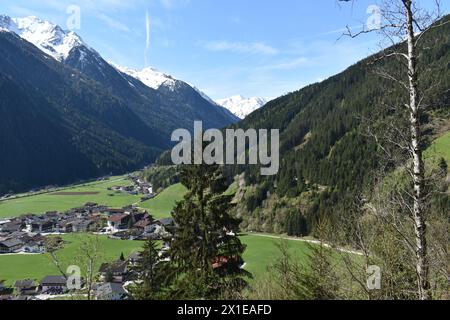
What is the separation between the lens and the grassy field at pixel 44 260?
84.2 metres

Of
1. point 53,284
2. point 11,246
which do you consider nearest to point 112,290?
point 53,284

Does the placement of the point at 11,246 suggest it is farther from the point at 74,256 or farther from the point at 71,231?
the point at 74,256

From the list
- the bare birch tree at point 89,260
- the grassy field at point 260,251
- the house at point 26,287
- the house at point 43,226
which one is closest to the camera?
the bare birch tree at point 89,260

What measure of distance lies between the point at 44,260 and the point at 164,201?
285 ft

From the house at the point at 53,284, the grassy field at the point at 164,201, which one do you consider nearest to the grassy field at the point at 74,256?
the house at the point at 53,284

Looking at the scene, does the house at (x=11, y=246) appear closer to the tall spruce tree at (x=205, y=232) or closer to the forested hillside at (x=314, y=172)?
the forested hillside at (x=314, y=172)

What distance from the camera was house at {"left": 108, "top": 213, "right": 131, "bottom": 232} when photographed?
140038 mm

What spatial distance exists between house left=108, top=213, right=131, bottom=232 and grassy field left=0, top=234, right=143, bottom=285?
2001 cm

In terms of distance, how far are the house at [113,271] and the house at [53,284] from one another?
6.52 meters

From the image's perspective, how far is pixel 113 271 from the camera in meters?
78.1

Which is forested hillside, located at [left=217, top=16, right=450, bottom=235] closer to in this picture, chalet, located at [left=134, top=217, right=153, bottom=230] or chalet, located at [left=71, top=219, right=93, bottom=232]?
chalet, located at [left=134, top=217, right=153, bottom=230]

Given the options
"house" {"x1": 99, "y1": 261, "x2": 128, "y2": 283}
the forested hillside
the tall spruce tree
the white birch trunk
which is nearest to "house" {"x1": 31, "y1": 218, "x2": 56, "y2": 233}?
the forested hillside

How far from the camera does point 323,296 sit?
13.2m
